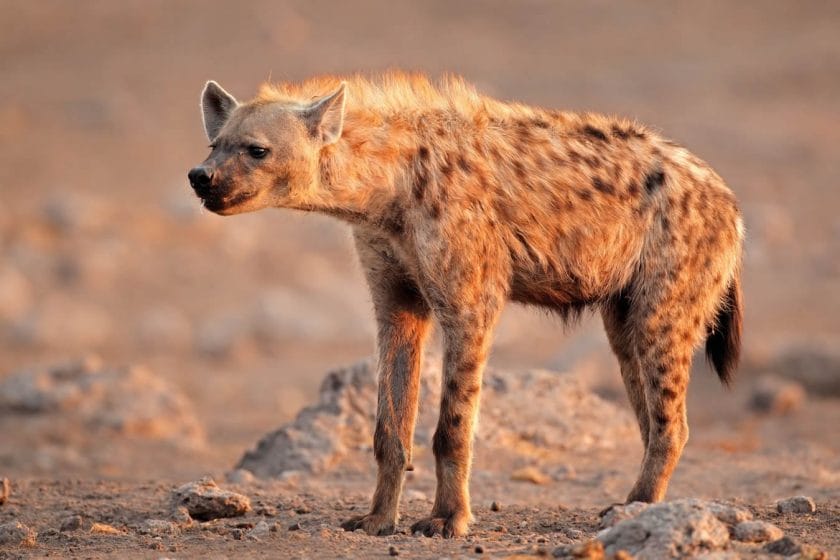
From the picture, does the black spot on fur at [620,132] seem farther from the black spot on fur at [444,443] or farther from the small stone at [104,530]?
the small stone at [104,530]

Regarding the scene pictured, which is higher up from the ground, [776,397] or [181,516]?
[776,397]

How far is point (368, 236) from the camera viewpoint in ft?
16.2

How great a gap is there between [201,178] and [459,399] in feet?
3.66

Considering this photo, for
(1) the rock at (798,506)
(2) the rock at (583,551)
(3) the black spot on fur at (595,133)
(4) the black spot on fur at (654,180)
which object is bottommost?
(2) the rock at (583,551)

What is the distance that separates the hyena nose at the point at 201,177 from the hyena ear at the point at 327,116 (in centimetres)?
38

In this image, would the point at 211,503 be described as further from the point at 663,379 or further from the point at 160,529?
the point at 663,379

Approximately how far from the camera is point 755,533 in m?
4.07

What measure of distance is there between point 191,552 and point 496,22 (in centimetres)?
1835

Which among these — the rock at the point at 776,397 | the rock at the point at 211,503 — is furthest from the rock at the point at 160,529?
the rock at the point at 776,397

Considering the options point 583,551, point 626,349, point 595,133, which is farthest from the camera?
point 626,349

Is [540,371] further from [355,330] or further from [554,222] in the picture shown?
[355,330]

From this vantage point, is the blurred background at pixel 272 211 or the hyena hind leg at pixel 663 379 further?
the blurred background at pixel 272 211

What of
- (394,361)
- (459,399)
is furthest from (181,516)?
(459,399)

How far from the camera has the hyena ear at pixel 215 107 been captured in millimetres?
4902
